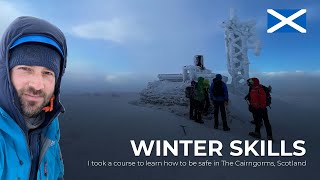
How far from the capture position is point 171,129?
395 inches

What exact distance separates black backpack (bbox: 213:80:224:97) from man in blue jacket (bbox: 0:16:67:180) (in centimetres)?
821

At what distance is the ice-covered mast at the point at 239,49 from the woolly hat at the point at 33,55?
1771 centimetres

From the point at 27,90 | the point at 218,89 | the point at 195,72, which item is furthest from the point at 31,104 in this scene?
the point at 195,72

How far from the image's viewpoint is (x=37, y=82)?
1659 mm

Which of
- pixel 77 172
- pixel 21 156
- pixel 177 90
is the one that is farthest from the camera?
pixel 177 90

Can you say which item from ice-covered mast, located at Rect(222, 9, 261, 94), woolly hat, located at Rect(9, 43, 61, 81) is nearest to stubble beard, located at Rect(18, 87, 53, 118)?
woolly hat, located at Rect(9, 43, 61, 81)

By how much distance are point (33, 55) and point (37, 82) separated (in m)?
0.14

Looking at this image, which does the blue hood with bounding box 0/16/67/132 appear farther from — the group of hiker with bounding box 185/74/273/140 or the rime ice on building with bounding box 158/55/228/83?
the rime ice on building with bounding box 158/55/228/83

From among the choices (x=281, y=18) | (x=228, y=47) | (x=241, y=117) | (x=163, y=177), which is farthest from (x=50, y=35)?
(x=228, y=47)

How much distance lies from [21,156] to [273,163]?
6.62 metres

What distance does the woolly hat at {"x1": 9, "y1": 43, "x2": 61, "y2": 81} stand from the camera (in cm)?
163

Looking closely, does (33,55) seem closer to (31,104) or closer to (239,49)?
(31,104)

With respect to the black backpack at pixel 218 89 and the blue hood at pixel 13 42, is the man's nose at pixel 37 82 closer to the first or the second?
the blue hood at pixel 13 42

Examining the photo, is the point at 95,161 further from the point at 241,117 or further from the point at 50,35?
the point at 241,117
